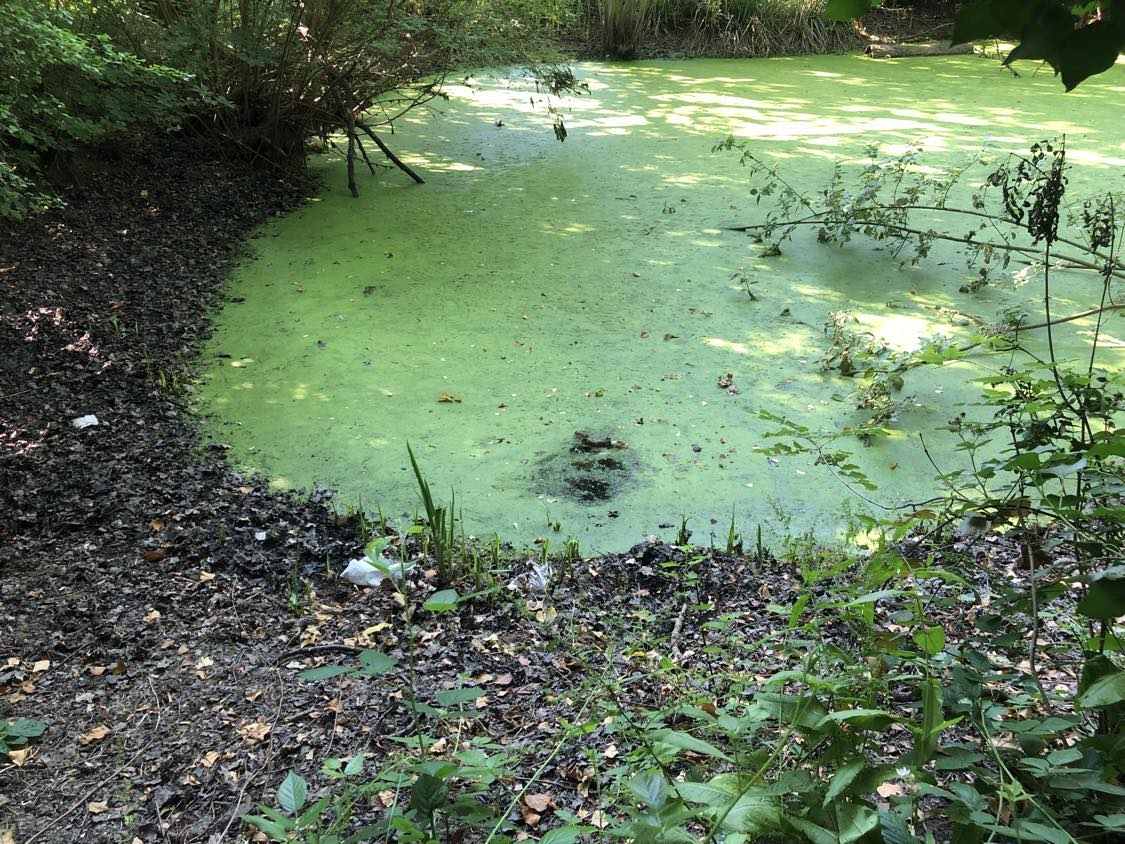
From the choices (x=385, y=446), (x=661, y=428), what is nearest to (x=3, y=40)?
(x=385, y=446)

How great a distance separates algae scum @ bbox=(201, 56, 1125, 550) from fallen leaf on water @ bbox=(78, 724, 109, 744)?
3.17 feet

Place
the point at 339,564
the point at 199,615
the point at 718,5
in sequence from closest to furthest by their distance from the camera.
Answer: the point at 199,615
the point at 339,564
the point at 718,5

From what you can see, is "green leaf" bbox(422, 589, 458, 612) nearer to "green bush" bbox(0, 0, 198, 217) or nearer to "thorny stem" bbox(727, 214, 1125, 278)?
"green bush" bbox(0, 0, 198, 217)

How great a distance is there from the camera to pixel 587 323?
11.5ft

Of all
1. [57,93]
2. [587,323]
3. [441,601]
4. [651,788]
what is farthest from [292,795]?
[57,93]

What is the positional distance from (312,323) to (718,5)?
222 inches

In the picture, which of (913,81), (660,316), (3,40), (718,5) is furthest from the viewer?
(718,5)

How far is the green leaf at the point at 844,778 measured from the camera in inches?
38.4

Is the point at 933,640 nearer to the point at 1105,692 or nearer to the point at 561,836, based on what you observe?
the point at 1105,692

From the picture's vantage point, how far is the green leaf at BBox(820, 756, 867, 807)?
3.20 feet

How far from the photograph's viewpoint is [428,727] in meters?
1.71

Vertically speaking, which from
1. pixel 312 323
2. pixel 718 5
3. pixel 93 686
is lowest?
pixel 93 686

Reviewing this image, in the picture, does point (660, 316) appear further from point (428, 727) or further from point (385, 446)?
point (428, 727)

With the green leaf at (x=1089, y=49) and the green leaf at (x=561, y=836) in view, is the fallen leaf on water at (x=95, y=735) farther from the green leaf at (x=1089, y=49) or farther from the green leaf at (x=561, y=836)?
the green leaf at (x=1089, y=49)
